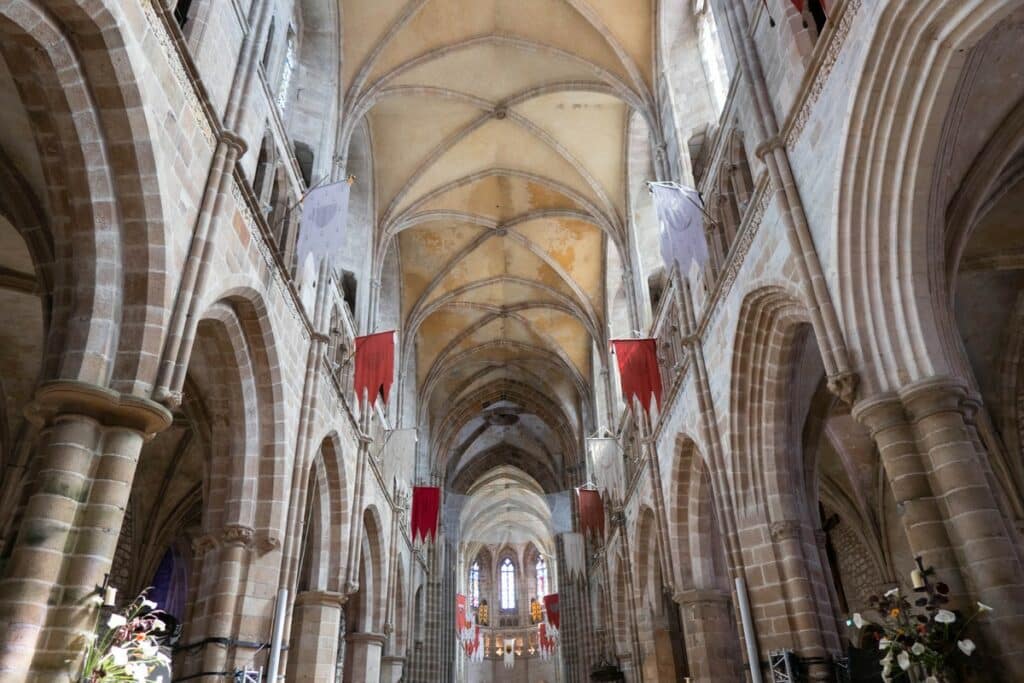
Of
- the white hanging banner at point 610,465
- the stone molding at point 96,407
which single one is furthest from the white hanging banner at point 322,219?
the white hanging banner at point 610,465

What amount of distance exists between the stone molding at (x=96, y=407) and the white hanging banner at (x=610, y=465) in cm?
1579

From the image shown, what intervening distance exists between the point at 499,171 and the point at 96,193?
14.3m

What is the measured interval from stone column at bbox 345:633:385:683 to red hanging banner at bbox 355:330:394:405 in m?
5.91

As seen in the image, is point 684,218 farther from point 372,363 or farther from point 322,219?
point 372,363

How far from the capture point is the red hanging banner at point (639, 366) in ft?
50.4

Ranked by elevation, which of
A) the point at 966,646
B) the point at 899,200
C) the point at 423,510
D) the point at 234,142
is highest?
the point at 423,510

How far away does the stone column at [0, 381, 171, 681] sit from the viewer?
5.37 metres

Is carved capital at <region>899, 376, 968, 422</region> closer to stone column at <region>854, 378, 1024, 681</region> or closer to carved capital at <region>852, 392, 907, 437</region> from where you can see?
stone column at <region>854, 378, 1024, 681</region>

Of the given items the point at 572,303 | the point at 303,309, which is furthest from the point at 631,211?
the point at 303,309

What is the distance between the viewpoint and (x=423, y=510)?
23188 millimetres

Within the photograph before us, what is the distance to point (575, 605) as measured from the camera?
99.8 feet

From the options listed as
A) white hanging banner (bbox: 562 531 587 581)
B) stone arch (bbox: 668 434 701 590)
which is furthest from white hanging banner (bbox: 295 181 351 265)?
white hanging banner (bbox: 562 531 587 581)

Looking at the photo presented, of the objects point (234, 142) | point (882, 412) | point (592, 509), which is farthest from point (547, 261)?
point (882, 412)

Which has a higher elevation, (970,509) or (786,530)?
(786,530)
